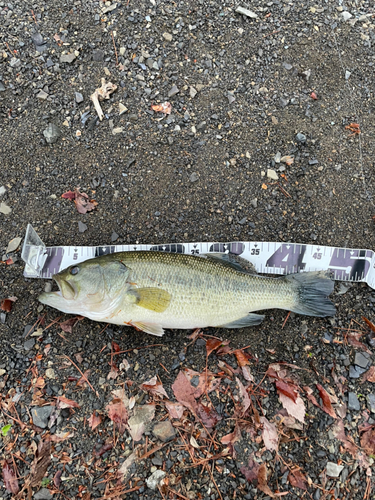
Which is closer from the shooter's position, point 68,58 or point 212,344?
point 212,344

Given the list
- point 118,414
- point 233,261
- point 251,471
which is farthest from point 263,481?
point 233,261

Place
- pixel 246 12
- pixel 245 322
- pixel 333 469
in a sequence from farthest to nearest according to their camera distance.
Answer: pixel 246 12 < pixel 245 322 < pixel 333 469

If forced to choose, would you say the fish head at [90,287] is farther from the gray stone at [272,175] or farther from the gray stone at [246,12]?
the gray stone at [246,12]

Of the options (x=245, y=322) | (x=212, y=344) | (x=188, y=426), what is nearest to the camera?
(x=188, y=426)

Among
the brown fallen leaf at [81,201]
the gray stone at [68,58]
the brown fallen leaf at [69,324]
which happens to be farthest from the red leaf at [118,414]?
the gray stone at [68,58]

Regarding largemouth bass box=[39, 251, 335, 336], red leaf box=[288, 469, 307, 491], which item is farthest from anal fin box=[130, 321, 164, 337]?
red leaf box=[288, 469, 307, 491]

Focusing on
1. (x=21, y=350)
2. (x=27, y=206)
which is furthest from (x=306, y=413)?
(x=27, y=206)

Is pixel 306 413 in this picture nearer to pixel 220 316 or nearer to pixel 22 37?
pixel 220 316

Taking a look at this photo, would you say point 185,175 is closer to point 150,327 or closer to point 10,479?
point 150,327

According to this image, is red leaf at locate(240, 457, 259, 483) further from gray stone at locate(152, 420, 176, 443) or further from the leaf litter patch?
gray stone at locate(152, 420, 176, 443)
